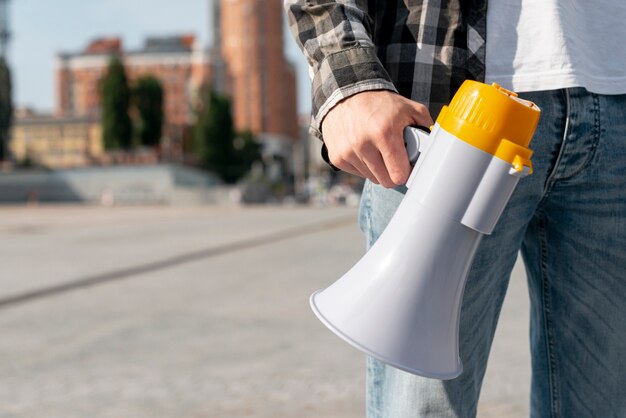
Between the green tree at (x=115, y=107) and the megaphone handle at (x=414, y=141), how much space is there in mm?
58051

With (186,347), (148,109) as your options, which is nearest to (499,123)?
(186,347)

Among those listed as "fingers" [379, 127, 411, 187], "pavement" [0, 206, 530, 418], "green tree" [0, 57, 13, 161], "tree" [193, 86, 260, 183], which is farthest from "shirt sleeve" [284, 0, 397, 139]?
"tree" [193, 86, 260, 183]

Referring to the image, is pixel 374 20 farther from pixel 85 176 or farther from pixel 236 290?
pixel 85 176

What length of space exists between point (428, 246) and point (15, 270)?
6.83 m

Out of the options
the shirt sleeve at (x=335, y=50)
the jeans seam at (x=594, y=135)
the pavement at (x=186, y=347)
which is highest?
the shirt sleeve at (x=335, y=50)

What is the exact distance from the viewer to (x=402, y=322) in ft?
2.88

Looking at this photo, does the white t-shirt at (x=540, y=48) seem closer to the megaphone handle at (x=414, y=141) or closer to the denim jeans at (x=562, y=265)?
the denim jeans at (x=562, y=265)

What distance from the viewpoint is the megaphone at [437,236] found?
81 cm

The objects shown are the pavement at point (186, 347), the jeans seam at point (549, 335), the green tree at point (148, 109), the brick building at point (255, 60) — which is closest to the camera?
the jeans seam at point (549, 335)

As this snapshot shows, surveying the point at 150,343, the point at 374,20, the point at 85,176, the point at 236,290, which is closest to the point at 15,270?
the point at 236,290

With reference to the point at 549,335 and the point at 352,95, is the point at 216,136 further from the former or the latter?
the point at 352,95

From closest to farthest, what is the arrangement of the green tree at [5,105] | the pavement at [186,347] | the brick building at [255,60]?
1. the pavement at [186,347]
2. the green tree at [5,105]
3. the brick building at [255,60]

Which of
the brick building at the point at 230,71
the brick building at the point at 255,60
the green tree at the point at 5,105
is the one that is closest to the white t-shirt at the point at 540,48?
the green tree at the point at 5,105

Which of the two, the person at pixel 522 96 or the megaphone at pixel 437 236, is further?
the person at pixel 522 96
